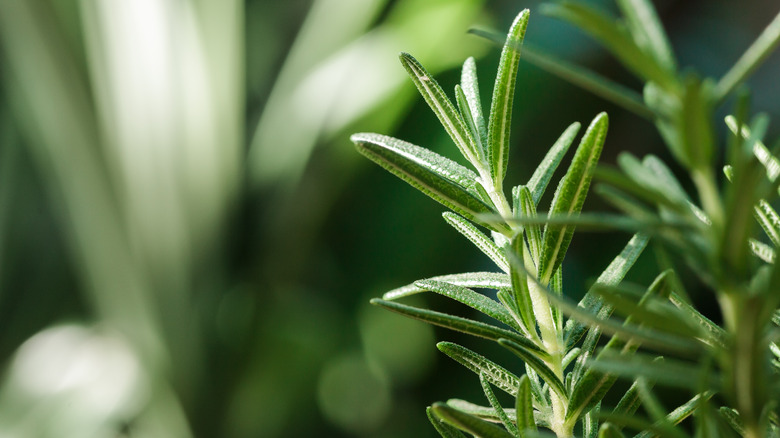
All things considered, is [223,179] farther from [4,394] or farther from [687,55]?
[687,55]

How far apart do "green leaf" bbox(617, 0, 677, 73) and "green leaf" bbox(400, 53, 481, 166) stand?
0.02m

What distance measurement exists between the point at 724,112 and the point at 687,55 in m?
0.21

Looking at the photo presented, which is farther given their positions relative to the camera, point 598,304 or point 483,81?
point 483,81

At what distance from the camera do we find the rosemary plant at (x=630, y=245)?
0.17 feet

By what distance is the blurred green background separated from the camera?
0.75 m

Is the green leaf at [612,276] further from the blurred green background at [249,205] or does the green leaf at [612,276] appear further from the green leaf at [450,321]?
the blurred green background at [249,205]

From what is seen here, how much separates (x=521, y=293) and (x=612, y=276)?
14 mm

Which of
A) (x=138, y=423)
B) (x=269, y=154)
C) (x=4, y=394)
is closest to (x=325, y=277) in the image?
(x=269, y=154)

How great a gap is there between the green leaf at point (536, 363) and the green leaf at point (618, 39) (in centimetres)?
3

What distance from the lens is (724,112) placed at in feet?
2.40

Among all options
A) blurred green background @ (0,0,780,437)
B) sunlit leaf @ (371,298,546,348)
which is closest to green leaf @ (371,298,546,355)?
sunlit leaf @ (371,298,546,348)

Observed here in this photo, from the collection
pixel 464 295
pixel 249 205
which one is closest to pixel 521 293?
pixel 464 295

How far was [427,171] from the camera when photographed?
76mm

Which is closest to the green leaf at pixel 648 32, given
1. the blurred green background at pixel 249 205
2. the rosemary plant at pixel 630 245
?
the rosemary plant at pixel 630 245
